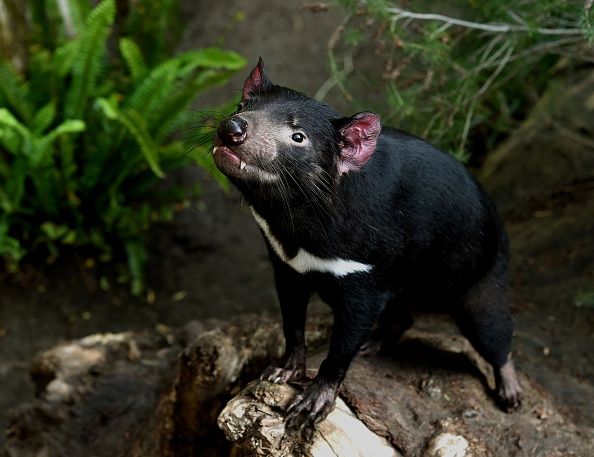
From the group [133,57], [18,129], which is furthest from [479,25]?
[18,129]

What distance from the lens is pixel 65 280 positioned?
5613 millimetres

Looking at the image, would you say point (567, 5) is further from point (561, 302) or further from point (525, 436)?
point (525, 436)

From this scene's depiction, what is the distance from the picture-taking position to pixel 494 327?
316 cm

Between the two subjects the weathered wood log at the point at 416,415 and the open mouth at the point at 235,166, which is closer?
the open mouth at the point at 235,166

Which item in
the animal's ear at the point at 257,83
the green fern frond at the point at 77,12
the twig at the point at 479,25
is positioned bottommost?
the green fern frond at the point at 77,12

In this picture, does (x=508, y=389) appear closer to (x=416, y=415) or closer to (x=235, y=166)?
(x=416, y=415)

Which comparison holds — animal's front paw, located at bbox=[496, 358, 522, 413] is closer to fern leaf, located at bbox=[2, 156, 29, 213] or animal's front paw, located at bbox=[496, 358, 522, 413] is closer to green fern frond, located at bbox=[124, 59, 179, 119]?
green fern frond, located at bbox=[124, 59, 179, 119]

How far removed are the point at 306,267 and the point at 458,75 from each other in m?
1.98

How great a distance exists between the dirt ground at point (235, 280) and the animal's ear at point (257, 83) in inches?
77.8

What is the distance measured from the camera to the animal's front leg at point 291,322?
2.85 metres

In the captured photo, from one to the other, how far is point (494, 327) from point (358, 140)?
118 cm

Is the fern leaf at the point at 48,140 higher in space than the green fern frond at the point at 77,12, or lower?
lower

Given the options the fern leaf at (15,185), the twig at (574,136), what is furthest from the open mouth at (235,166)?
the twig at (574,136)

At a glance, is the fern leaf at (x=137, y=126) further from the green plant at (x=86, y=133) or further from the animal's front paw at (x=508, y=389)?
the animal's front paw at (x=508, y=389)
